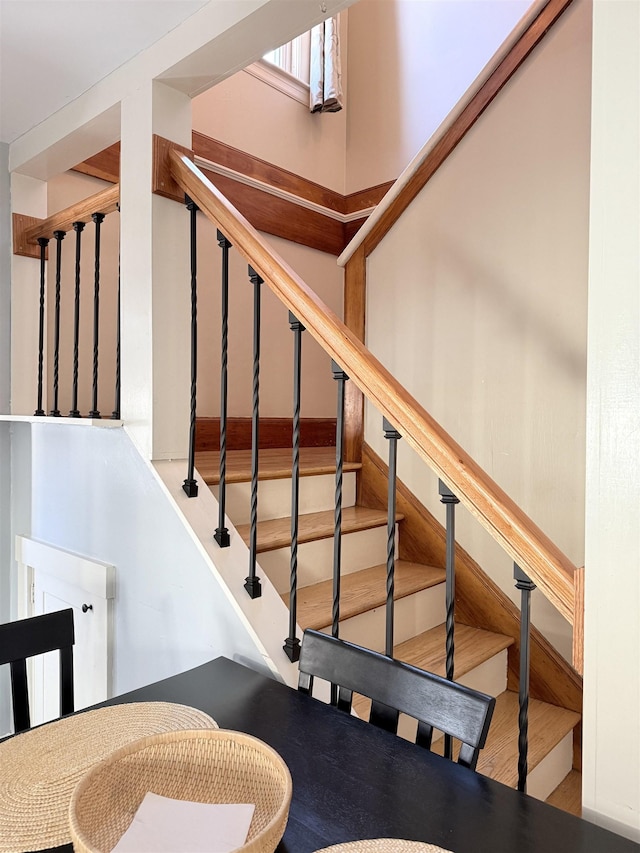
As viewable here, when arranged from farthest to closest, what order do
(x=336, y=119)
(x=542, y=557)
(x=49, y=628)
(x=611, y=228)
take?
1. (x=336, y=119)
2. (x=49, y=628)
3. (x=542, y=557)
4. (x=611, y=228)

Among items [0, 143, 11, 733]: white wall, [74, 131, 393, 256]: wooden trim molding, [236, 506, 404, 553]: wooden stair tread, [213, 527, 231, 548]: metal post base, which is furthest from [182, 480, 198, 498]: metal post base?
[74, 131, 393, 256]: wooden trim molding

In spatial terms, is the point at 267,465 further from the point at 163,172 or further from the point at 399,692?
the point at 399,692

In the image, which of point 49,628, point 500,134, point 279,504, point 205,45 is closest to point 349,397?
point 279,504

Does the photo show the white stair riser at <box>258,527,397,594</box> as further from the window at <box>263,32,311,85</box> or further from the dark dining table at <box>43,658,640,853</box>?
the window at <box>263,32,311,85</box>

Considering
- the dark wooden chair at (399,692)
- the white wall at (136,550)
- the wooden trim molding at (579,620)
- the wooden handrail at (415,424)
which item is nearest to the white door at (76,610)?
the white wall at (136,550)

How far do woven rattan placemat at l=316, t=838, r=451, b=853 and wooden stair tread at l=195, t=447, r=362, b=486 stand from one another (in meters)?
1.23

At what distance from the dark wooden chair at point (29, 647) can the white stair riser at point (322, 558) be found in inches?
24.0

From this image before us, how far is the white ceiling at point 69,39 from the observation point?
1.58 meters

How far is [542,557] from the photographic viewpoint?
1013 mm

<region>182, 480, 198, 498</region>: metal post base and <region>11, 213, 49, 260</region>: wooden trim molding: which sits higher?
<region>11, 213, 49, 260</region>: wooden trim molding

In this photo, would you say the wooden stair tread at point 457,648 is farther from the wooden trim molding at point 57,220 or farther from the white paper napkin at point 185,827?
Answer: the wooden trim molding at point 57,220

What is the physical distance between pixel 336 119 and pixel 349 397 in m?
2.05

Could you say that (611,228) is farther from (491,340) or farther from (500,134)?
(500,134)

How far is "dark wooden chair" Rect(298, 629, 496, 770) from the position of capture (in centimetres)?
96
